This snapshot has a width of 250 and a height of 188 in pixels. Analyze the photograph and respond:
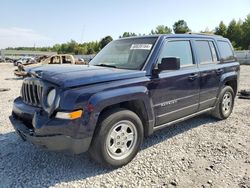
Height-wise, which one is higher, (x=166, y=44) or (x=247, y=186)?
(x=166, y=44)

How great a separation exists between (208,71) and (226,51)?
1.31m

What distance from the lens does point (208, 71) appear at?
5082 mm

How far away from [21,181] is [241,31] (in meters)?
64.9

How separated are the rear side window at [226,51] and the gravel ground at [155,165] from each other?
1823 mm

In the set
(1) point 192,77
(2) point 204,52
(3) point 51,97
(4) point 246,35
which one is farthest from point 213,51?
(4) point 246,35

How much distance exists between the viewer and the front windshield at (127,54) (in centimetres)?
413

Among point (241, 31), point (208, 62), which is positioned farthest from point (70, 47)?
point (208, 62)

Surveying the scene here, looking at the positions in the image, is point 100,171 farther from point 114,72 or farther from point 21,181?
point 114,72

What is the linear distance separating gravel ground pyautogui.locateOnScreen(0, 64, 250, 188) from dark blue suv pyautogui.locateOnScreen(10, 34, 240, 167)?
12.0 inches

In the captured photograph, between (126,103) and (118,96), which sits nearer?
(118,96)

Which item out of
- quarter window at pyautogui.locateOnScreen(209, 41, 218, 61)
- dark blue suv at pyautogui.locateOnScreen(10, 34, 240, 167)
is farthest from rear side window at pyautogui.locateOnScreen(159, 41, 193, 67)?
quarter window at pyautogui.locateOnScreen(209, 41, 218, 61)

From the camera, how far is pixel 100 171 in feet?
11.7

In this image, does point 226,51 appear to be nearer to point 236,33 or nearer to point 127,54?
point 127,54

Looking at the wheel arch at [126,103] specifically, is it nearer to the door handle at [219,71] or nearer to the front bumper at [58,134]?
the front bumper at [58,134]
